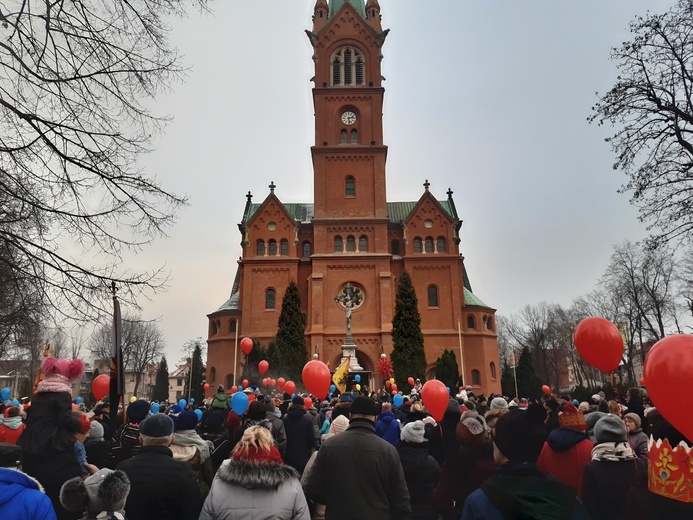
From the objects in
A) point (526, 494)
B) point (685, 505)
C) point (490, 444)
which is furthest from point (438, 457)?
point (526, 494)

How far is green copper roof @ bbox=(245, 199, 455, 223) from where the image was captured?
47.9 meters

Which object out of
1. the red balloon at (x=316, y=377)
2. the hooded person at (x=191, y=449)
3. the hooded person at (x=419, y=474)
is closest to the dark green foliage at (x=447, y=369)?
the red balloon at (x=316, y=377)

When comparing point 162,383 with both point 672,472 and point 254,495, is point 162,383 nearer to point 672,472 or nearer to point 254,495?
point 254,495

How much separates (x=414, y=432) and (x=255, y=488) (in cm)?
264

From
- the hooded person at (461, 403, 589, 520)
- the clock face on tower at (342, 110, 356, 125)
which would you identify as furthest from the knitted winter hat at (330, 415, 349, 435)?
the clock face on tower at (342, 110, 356, 125)

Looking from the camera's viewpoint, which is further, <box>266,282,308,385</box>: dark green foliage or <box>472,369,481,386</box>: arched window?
<box>472,369,481,386</box>: arched window

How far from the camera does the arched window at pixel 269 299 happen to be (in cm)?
4042

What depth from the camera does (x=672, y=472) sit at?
3352 millimetres

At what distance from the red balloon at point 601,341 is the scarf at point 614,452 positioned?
9.35 feet

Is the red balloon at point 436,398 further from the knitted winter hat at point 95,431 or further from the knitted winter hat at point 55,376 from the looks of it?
the knitted winter hat at point 55,376

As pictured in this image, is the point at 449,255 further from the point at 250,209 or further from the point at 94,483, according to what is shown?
the point at 94,483

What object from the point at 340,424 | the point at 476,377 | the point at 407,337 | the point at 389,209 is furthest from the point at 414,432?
the point at 389,209

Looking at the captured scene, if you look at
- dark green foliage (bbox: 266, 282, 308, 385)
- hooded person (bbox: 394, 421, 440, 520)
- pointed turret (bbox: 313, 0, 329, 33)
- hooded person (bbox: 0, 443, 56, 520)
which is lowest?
hooded person (bbox: 394, 421, 440, 520)

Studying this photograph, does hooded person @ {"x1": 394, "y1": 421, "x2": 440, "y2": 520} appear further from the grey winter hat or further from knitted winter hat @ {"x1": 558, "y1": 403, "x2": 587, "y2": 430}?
the grey winter hat
